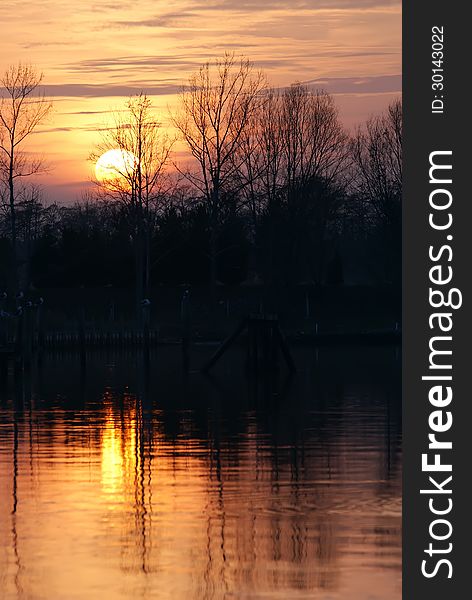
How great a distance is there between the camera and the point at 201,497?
20516 mm

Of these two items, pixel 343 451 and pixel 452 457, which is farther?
pixel 343 451

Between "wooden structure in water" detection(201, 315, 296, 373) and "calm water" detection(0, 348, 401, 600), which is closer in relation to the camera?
"calm water" detection(0, 348, 401, 600)

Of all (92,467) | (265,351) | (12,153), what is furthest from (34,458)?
(12,153)

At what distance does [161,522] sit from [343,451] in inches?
319

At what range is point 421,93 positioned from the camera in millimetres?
19125

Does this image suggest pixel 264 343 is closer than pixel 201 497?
No

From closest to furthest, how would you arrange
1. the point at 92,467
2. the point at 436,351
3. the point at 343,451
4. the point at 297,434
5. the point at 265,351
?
1. the point at 436,351
2. the point at 92,467
3. the point at 343,451
4. the point at 297,434
5. the point at 265,351

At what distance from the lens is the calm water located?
50.0 feet

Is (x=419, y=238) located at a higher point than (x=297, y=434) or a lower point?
higher

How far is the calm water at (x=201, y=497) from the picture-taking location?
15234 millimetres

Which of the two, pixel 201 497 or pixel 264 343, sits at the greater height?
pixel 264 343

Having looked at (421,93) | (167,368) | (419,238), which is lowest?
(167,368)

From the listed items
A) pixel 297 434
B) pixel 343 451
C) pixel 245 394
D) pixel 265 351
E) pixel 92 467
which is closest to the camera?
pixel 92 467

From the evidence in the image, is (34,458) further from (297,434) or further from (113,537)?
(113,537)
